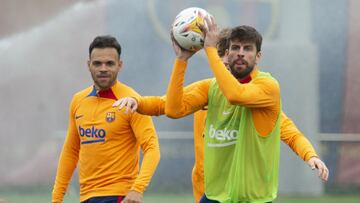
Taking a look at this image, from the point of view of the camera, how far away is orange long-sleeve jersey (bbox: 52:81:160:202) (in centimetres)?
640

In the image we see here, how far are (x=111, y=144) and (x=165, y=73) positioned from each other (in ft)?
21.2

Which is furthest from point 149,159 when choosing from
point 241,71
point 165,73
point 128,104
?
point 165,73

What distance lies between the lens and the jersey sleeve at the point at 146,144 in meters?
6.28

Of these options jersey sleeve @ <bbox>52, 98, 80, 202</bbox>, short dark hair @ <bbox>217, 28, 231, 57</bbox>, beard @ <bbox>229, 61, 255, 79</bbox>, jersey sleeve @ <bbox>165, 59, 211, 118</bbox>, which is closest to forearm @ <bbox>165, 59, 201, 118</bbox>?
jersey sleeve @ <bbox>165, 59, 211, 118</bbox>

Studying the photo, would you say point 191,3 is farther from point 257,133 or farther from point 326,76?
point 257,133

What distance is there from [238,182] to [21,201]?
257 inches

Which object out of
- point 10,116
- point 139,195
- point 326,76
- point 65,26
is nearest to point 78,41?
point 65,26

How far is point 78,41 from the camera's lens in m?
13.0

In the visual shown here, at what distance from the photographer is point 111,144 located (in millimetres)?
6473

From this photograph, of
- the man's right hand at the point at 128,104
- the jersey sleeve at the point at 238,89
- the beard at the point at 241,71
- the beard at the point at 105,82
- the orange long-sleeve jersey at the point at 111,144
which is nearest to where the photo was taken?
the jersey sleeve at the point at 238,89

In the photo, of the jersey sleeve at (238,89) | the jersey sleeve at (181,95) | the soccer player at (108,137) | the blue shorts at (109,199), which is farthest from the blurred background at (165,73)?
the jersey sleeve at (238,89)

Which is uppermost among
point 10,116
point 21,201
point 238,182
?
point 238,182

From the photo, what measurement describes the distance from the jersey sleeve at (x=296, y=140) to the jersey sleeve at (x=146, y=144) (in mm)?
798

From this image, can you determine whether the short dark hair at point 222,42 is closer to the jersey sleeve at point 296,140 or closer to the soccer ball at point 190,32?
the jersey sleeve at point 296,140
